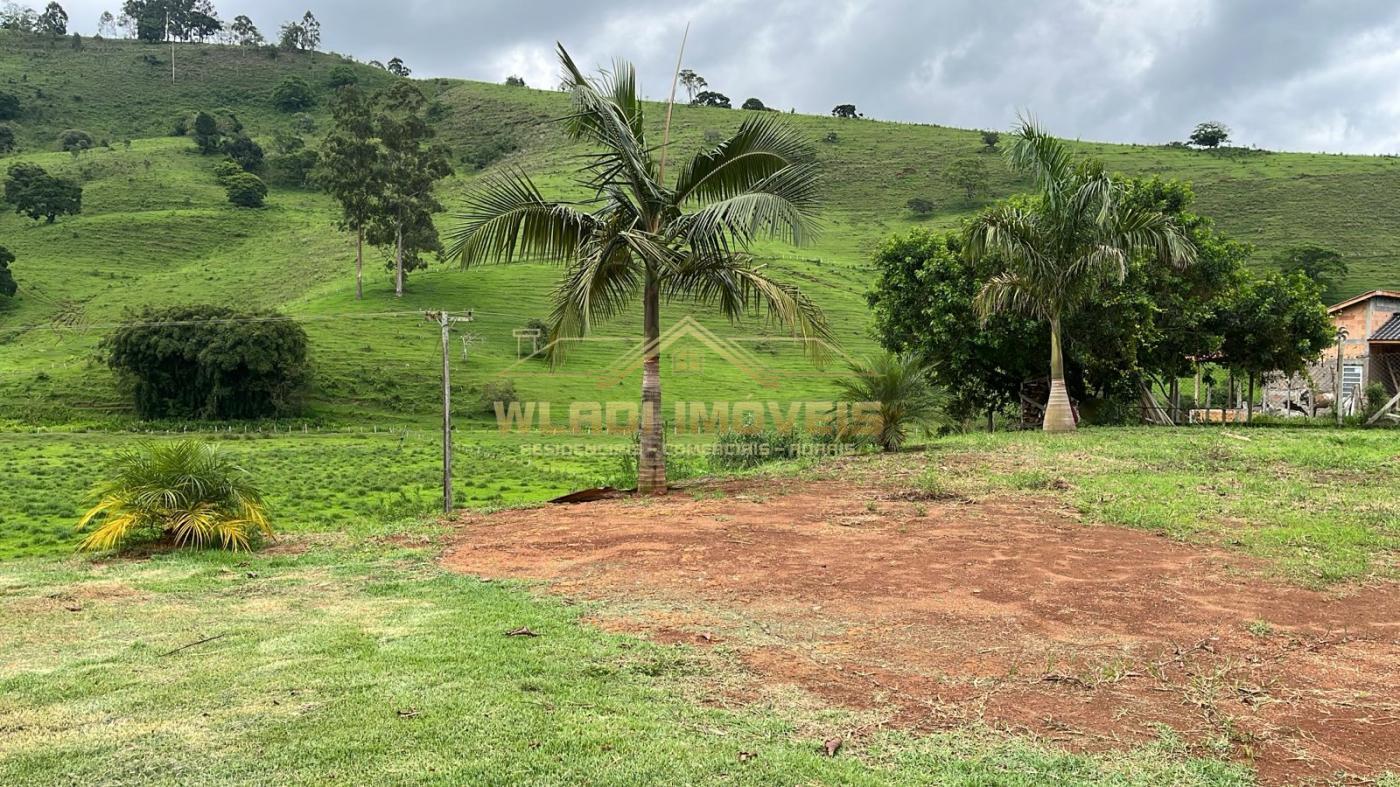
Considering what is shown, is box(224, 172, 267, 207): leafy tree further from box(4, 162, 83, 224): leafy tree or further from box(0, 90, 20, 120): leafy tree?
box(0, 90, 20, 120): leafy tree

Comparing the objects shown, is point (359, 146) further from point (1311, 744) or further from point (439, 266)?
point (1311, 744)

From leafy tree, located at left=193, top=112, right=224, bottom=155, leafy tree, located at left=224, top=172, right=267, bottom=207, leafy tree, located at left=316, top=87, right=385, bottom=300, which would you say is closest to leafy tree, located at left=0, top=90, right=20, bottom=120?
leafy tree, located at left=193, top=112, right=224, bottom=155

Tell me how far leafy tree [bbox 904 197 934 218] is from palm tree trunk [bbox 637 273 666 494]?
59.8 m

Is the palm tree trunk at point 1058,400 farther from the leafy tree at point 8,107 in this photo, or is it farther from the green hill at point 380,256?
the leafy tree at point 8,107

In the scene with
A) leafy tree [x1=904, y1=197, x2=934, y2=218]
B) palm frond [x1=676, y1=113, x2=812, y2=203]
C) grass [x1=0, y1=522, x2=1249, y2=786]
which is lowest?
grass [x1=0, y1=522, x2=1249, y2=786]

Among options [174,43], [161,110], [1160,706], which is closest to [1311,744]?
[1160,706]

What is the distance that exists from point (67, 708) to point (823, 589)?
4.75 metres

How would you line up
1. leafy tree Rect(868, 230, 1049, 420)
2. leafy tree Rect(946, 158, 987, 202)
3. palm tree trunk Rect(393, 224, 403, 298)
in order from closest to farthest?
1. leafy tree Rect(868, 230, 1049, 420)
2. palm tree trunk Rect(393, 224, 403, 298)
3. leafy tree Rect(946, 158, 987, 202)

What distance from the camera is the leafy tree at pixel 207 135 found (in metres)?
83.4

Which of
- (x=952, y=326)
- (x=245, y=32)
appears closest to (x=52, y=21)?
(x=245, y=32)

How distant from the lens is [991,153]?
266 ft

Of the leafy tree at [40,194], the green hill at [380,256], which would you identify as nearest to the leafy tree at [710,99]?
the green hill at [380,256]

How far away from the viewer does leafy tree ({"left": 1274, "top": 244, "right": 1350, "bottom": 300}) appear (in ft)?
159

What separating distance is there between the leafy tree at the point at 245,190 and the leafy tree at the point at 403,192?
29.0m
